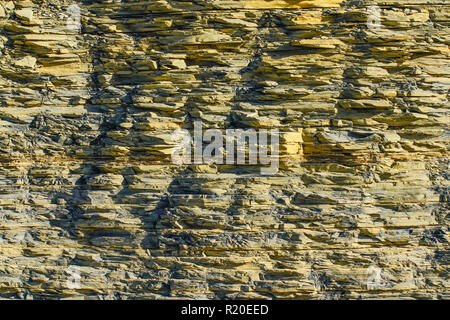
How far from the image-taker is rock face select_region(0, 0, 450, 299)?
4.26m

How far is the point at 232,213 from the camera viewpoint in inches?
169

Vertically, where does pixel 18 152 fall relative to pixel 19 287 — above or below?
above

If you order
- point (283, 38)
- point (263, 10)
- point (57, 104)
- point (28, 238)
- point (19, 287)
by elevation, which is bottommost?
point (19, 287)

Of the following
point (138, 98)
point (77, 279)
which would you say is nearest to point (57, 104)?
point (138, 98)

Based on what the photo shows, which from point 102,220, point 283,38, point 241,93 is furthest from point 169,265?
point 283,38

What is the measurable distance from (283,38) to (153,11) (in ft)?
4.14

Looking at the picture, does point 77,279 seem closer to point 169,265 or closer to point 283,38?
point 169,265

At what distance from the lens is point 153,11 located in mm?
4395

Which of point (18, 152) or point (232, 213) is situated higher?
point (18, 152)

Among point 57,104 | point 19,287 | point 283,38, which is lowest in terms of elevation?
point 19,287

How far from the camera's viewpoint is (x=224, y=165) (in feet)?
14.2

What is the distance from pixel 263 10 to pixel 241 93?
81 cm

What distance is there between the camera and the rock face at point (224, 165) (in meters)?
4.26

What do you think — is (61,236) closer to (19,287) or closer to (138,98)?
(19,287)
